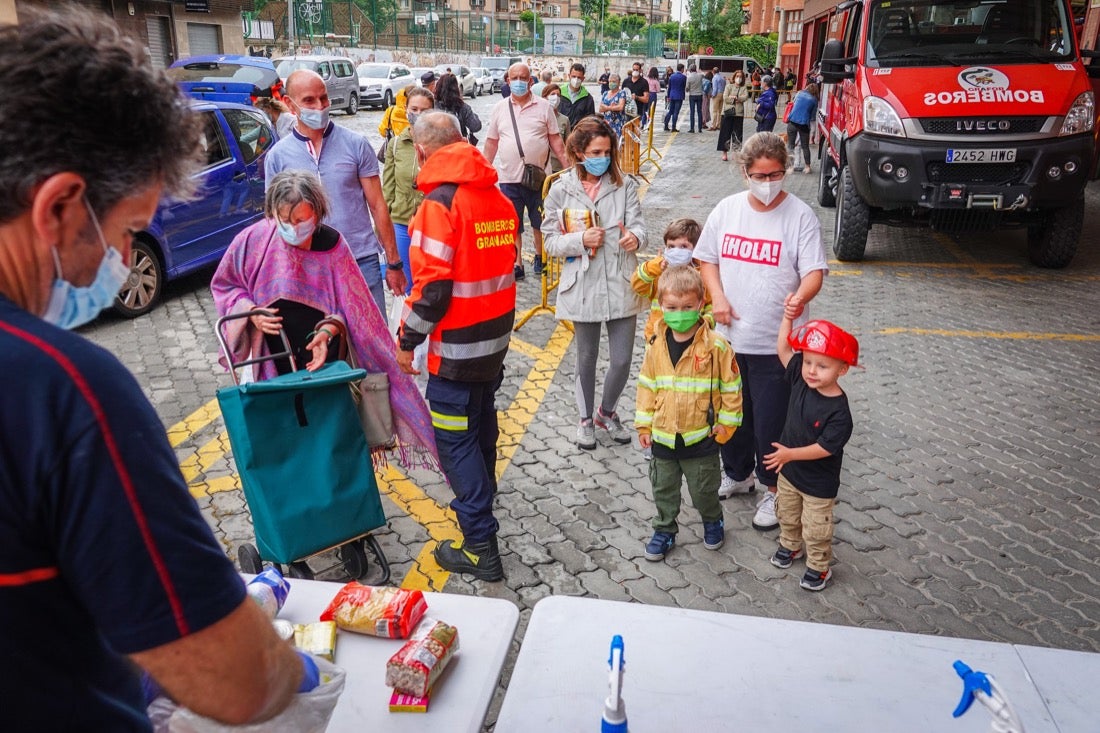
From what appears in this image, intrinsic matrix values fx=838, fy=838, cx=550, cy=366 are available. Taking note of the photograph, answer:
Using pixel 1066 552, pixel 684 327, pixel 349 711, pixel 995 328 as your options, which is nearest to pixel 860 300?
pixel 995 328

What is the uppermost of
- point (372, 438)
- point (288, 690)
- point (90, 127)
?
point (90, 127)

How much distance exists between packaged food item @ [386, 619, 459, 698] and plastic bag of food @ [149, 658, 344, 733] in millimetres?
316

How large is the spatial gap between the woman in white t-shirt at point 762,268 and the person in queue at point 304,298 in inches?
62.0

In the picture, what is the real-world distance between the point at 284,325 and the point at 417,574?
1.28m

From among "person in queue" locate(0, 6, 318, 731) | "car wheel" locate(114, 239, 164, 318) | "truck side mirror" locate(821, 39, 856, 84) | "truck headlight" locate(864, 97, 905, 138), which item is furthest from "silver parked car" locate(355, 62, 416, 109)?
"person in queue" locate(0, 6, 318, 731)

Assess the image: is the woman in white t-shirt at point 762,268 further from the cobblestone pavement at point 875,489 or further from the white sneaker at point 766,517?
the cobblestone pavement at point 875,489

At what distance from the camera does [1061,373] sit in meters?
6.20

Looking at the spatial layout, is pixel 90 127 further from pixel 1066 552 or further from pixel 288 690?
pixel 1066 552

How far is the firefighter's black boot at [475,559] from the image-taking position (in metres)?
3.76

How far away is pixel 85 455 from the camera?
976mm

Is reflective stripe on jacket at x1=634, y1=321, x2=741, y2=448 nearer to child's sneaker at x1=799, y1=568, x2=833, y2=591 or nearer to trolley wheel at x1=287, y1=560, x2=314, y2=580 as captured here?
child's sneaker at x1=799, y1=568, x2=833, y2=591

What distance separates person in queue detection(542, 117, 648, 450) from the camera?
4.71 meters

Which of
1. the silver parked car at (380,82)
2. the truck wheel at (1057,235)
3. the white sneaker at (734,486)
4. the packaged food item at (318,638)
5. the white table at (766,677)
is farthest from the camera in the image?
the silver parked car at (380,82)

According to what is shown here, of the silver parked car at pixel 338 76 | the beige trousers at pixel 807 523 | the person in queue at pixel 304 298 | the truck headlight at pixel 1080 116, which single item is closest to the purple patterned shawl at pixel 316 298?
the person in queue at pixel 304 298
